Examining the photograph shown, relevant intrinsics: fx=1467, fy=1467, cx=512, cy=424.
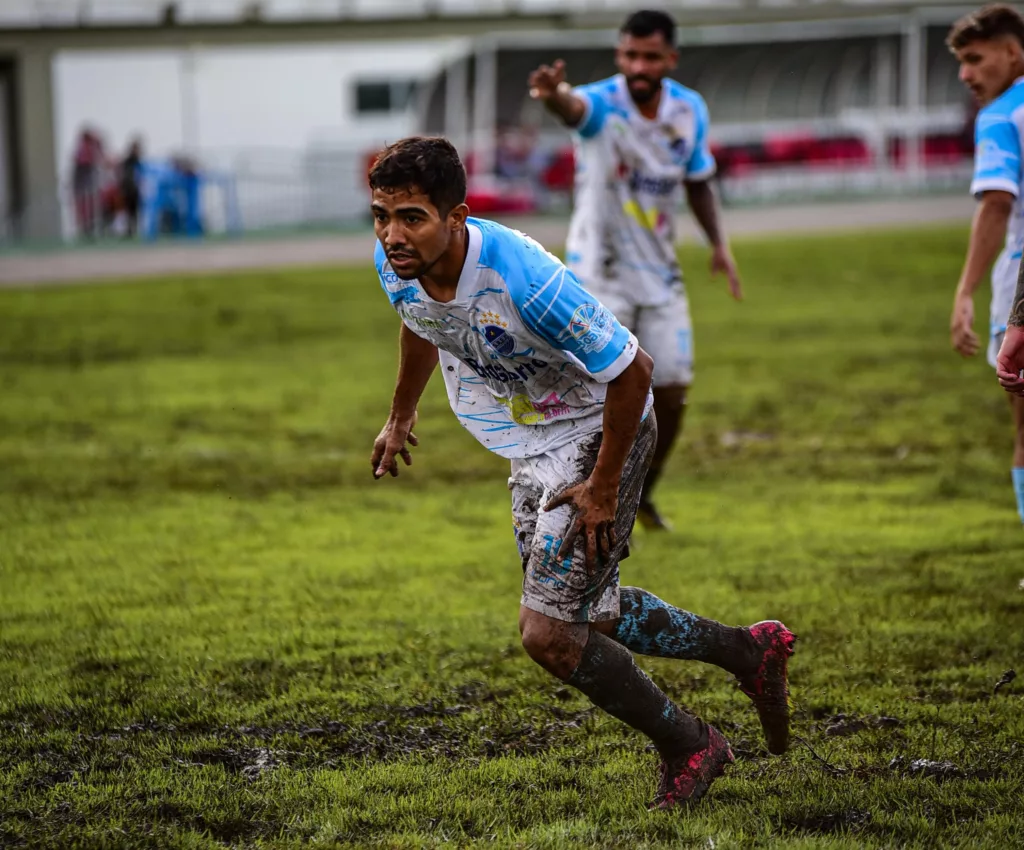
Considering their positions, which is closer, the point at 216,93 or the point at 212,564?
the point at 212,564

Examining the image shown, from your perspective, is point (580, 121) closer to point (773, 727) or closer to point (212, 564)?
point (212, 564)

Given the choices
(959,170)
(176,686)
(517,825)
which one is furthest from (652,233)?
(959,170)

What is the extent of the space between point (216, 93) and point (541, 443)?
35061 mm

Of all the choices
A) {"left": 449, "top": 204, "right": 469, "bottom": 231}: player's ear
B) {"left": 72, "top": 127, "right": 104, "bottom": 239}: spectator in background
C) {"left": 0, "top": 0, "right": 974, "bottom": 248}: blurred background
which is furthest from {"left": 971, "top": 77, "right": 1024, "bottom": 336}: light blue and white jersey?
{"left": 72, "top": 127, "right": 104, "bottom": 239}: spectator in background

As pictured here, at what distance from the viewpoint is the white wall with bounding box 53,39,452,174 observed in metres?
36.6

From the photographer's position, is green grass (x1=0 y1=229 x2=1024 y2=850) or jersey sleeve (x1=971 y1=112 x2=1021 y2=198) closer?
green grass (x1=0 y1=229 x2=1024 y2=850)

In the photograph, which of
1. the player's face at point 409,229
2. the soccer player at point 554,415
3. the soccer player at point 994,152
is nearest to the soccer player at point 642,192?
the soccer player at point 994,152

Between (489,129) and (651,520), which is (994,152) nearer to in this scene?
(651,520)

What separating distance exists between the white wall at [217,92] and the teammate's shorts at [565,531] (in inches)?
1307

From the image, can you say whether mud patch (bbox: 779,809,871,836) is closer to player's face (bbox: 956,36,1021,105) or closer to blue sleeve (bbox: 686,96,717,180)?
player's face (bbox: 956,36,1021,105)

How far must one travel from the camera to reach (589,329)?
3654 mm

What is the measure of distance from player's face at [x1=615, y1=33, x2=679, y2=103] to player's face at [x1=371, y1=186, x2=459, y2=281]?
3.68 metres

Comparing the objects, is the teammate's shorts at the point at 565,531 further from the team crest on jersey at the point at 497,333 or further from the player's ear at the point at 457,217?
the player's ear at the point at 457,217

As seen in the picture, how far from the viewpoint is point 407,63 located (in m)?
37.4
